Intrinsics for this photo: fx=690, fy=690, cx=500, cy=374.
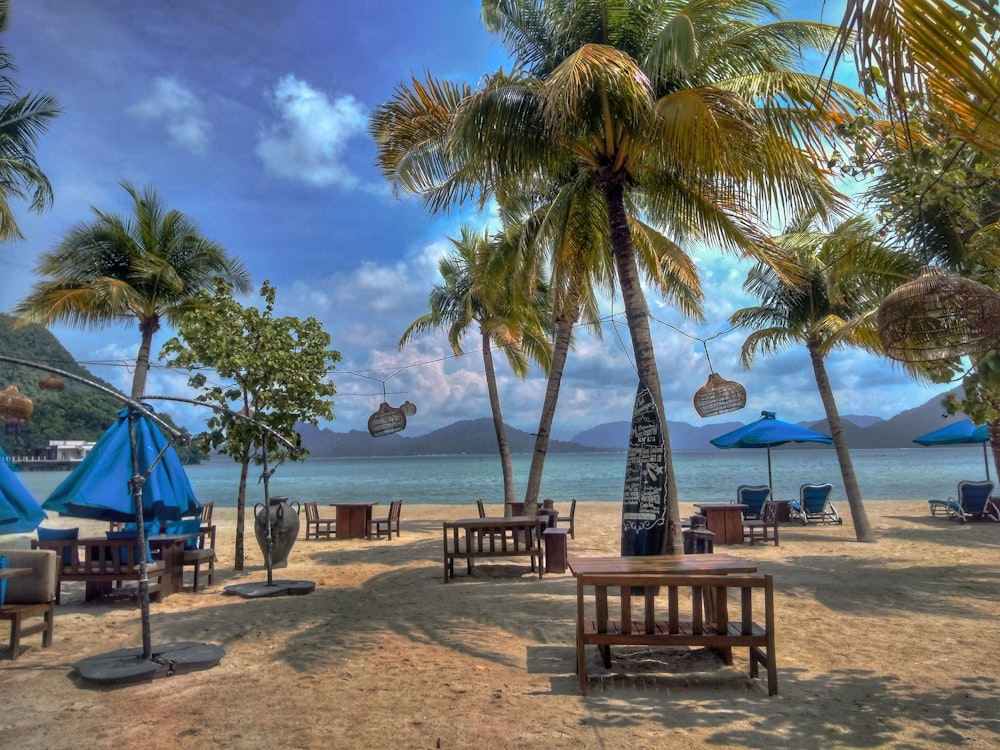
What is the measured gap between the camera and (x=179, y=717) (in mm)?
4062

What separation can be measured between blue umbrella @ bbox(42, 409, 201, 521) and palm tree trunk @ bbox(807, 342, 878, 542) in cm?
1105

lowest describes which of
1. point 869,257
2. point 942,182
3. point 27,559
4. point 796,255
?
point 27,559

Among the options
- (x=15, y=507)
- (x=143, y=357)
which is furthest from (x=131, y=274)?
(x=15, y=507)

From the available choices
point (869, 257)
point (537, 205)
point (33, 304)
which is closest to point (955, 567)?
point (869, 257)

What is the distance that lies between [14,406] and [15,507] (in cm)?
753

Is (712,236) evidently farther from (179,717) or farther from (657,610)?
(179,717)

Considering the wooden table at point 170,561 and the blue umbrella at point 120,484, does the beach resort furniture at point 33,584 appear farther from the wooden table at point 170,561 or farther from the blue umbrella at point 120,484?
the wooden table at point 170,561

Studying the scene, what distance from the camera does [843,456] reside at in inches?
519

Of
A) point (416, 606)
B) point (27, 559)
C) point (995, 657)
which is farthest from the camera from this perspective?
point (416, 606)

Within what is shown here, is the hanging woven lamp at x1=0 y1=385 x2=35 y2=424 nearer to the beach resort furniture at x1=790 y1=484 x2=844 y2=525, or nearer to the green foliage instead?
the green foliage

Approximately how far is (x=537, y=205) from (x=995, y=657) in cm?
930

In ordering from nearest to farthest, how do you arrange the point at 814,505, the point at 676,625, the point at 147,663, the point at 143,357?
the point at 676,625 < the point at 147,663 < the point at 143,357 < the point at 814,505

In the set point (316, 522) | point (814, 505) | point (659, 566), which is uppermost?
point (659, 566)

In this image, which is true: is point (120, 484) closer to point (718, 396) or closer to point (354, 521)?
point (354, 521)
